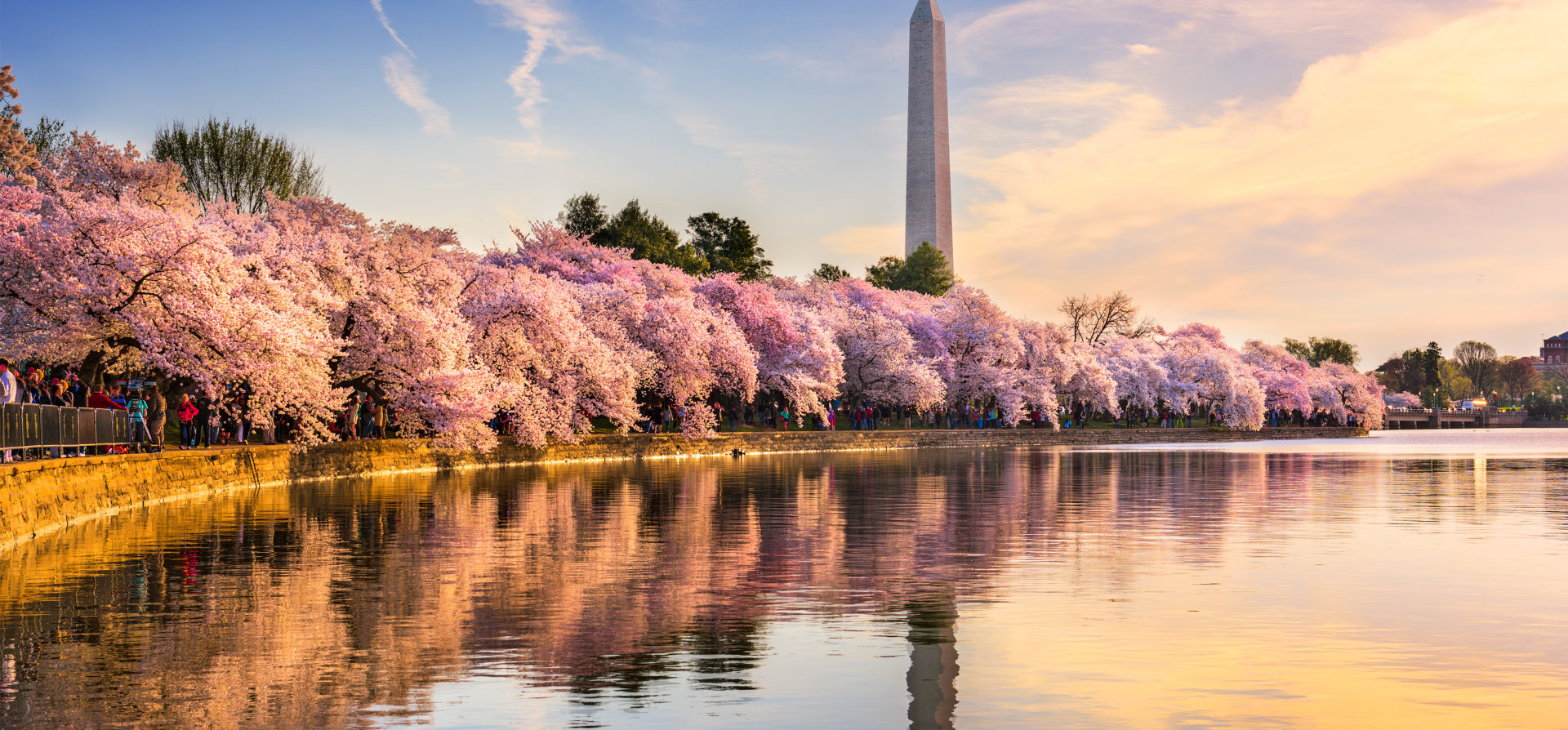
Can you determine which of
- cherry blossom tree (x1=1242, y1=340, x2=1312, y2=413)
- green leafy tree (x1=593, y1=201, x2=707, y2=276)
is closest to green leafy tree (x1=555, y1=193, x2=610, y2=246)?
green leafy tree (x1=593, y1=201, x2=707, y2=276)

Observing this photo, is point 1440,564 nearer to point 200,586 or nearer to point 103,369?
point 200,586

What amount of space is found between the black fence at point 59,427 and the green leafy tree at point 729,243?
8749 centimetres

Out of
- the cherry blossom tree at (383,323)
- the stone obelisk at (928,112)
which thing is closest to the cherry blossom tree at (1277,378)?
the stone obelisk at (928,112)

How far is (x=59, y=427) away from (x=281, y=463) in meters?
13.6

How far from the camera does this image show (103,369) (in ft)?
128

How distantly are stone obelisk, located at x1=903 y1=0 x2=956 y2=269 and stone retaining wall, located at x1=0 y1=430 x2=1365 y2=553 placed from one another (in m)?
23.6

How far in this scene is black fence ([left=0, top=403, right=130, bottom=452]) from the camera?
23.5 meters

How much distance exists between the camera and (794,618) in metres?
13.7

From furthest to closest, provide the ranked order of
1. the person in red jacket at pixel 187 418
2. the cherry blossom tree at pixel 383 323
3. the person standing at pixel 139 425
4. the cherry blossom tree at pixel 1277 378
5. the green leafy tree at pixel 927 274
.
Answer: the cherry blossom tree at pixel 1277 378 < the green leafy tree at pixel 927 274 < the cherry blossom tree at pixel 383 323 < the person in red jacket at pixel 187 418 < the person standing at pixel 139 425

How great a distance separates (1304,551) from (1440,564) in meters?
1.87

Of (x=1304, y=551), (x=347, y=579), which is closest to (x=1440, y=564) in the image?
(x=1304, y=551)

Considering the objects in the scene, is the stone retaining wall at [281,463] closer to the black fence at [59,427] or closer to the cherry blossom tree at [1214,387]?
the black fence at [59,427]

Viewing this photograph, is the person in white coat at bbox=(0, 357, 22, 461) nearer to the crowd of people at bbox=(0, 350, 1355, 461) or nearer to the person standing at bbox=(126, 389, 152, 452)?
the crowd of people at bbox=(0, 350, 1355, 461)

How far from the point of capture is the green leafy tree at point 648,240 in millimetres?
104700
